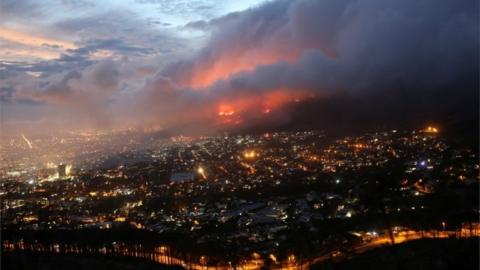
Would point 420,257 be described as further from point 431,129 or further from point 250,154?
point 250,154

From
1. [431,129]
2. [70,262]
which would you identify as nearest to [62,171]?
[70,262]

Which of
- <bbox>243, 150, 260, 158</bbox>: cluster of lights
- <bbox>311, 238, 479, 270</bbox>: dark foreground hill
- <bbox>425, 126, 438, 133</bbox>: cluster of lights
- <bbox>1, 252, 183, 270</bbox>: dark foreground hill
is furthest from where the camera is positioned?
<bbox>243, 150, 260, 158</bbox>: cluster of lights

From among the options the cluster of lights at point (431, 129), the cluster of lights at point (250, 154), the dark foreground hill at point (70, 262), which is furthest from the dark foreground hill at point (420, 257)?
the cluster of lights at point (250, 154)

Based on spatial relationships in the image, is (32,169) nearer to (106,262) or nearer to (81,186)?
(81,186)

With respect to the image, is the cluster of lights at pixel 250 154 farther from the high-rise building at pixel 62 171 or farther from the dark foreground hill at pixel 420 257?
the dark foreground hill at pixel 420 257

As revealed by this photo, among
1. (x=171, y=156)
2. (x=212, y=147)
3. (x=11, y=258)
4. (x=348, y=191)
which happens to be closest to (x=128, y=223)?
(x=11, y=258)

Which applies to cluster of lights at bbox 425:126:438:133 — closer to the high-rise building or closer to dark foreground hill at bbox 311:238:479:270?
dark foreground hill at bbox 311:238:479:270

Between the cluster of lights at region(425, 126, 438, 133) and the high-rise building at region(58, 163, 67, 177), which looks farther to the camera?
the high-rise building at region(58, 163, 67, 177)

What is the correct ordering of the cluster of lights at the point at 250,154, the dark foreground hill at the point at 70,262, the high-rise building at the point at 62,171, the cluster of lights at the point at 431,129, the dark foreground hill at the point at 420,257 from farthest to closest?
1. the cluster of lights at the point at 250,154
2. the high-rise building at the point at 62,171
3. the cluster of lights at the point at 431,129
4. the dark foreground hill at the point at 70,262
5. the dark foreground hill at the point at 420,257

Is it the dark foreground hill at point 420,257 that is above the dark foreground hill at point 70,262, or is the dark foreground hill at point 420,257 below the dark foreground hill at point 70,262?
below

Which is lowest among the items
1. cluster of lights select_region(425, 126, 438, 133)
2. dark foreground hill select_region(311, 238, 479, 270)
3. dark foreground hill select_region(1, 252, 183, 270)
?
dark foreground hill select_region(311, 238, 479, 270)

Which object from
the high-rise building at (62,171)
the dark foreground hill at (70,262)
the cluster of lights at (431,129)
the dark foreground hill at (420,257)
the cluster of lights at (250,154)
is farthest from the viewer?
the cluster of lights at (250,154)

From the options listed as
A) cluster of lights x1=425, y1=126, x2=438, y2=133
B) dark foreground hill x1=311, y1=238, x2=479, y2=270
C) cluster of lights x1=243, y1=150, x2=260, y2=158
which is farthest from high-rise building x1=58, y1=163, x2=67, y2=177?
dark foreground hill x1=311, y1=238, x2=479, y2=270
